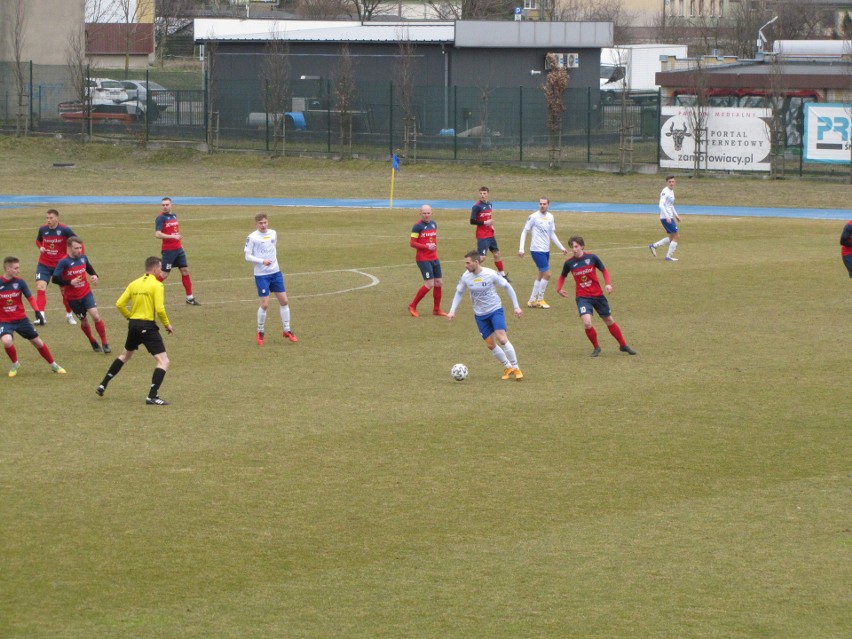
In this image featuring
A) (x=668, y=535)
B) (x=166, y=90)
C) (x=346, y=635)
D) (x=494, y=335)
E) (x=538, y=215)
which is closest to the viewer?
(x=346, y=635)

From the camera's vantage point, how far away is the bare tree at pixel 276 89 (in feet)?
213

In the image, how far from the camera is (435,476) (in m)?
13.9

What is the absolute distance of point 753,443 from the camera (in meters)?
15.3

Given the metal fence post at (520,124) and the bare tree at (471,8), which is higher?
the bare tree at (471,8)

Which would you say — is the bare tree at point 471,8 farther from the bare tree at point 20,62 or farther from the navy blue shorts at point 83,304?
the navy blue shorts at point 83,304

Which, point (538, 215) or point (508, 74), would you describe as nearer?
point (538, 215)

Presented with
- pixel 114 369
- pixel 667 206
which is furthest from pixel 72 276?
pixel 667 206

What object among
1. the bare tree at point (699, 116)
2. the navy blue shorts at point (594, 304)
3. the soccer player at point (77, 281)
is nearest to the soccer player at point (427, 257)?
the navy blue shorts at point (594, 304)

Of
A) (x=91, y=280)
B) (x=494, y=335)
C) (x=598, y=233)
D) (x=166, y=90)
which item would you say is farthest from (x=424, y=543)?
(x=166, y=90)

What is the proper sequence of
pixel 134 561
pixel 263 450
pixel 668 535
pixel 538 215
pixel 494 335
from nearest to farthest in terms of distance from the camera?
1. pixel 134 561
2. pixel 668 535
3. pixel 263 450
4. pixel 494 335
5. pixel 538 215

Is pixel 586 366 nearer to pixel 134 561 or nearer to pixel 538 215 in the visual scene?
Result: pixel 538 215

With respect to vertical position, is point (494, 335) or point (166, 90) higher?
point (166, 90)

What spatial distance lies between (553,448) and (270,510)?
3.99 metres

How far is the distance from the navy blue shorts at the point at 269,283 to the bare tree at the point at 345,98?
42816 millimetres
